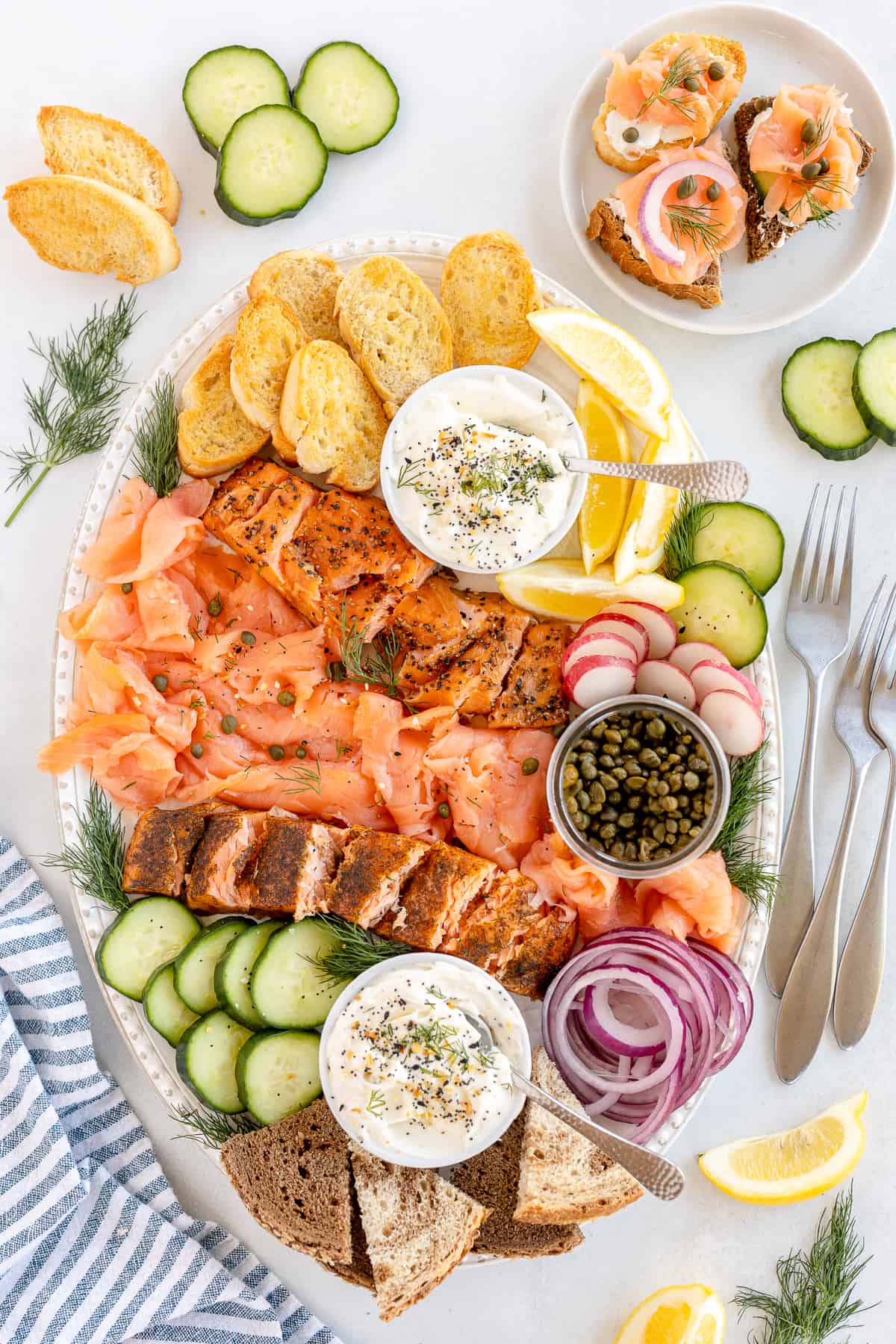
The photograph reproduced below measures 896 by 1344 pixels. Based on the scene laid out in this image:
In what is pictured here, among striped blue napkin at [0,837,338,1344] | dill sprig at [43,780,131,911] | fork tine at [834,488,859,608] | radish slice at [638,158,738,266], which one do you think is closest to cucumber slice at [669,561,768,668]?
fork tine at [834,488,859,608]

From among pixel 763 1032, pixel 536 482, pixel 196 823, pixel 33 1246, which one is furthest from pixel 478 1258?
pixel 536 482

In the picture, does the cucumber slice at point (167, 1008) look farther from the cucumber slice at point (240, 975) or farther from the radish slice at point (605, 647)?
the radish slice at point (605, 647)

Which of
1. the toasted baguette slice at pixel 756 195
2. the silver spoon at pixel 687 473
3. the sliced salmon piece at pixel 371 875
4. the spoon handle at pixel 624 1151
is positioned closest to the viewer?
the spoon handle at pixel 624 1151

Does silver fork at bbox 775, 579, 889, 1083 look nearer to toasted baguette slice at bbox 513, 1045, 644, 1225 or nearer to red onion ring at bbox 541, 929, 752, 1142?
red onion ring at bbox 541, 929, 752, 1142

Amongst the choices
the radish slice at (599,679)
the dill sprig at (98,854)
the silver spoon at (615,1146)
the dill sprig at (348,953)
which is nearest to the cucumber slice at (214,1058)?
the dill sprig at (348,953)

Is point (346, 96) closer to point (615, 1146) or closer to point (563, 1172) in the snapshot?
point (615, 1146)

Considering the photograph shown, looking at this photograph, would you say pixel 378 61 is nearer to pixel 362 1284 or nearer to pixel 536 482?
pixel 536 482
